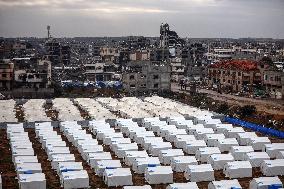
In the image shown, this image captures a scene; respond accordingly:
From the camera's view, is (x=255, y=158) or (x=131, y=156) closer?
(x=131, y=156)

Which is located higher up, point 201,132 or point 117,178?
point 201,132

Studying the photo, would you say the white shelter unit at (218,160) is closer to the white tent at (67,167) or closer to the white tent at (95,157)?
the white tent at (95,157)

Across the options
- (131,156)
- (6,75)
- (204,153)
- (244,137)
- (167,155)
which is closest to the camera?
(131,156)

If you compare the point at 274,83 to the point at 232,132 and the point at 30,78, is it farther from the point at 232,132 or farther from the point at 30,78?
the point at 30,78

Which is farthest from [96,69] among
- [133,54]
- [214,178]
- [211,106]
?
[214,178]

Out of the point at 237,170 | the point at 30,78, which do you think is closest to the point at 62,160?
the point at 237,170

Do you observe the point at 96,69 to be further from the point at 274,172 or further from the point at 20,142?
the point at 274,172
